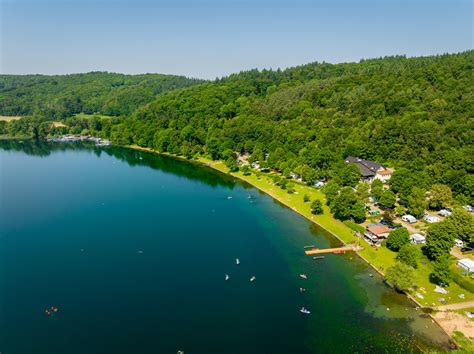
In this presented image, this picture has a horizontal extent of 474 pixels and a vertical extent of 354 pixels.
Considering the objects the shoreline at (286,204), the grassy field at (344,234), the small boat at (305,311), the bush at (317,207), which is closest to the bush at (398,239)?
the grassy field at (344,234)

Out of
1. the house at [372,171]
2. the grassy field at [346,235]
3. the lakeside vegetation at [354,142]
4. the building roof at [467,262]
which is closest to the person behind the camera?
the grassy field at [346,235]

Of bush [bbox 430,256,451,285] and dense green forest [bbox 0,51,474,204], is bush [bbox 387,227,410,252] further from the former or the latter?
dense green forest [bbox 0,51,474,204]

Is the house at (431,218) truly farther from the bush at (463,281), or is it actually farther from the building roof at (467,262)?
the bush at (463,281)

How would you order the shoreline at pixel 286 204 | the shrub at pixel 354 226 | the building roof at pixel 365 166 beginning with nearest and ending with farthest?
the shoreline at pixel 286 204
the shrub at pixel 354 226
the building roof at pixel 365 166

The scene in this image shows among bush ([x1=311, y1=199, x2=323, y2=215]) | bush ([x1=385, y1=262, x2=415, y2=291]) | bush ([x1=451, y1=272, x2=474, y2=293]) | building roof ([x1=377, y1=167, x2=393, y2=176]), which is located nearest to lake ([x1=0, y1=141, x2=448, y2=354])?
bush ([x1=385, y1=262, x2=415, y2=291])

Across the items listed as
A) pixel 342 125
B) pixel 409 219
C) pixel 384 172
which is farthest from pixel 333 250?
pixel 342 125

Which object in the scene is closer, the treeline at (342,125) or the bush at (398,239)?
the bush at (398,239)

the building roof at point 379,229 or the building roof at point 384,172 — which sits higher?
the building roof at point 384,172
